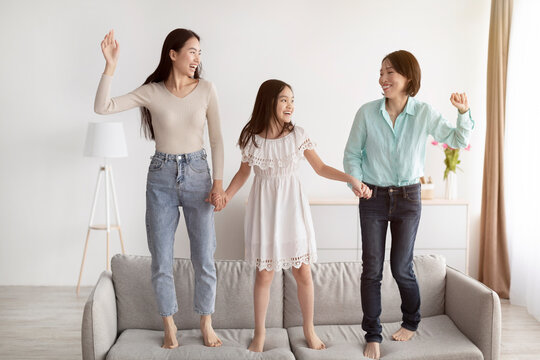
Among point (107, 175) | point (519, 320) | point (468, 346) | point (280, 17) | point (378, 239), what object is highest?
point (280, 17)

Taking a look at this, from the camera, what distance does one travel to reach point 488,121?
4.35 meters

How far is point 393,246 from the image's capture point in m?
2.60

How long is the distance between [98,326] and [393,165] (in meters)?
A: 1.55

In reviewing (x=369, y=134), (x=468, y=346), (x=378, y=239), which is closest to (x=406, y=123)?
(x=369, y=134)

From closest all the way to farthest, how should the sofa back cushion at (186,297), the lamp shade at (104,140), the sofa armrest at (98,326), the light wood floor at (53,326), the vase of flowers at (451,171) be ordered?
the sofa armrest at (98,326)
the sofa back cushion at (186,297)
the light wood floor at (53,326)
the lamp shade at (104,140)
the vase of flowers at (451,171)

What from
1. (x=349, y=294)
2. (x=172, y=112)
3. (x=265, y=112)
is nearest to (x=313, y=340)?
(x=349, y=294)

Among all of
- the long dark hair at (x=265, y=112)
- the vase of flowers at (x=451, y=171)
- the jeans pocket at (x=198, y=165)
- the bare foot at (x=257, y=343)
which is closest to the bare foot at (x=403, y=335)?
the bare foot at (x=257, y=343)

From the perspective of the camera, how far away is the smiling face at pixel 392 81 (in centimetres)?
249

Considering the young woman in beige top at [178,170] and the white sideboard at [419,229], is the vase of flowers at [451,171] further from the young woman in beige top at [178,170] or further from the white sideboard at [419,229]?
the young woman in beige top at [178,170]

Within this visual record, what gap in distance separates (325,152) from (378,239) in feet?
7.42

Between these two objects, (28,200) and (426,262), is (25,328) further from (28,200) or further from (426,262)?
(426,262)

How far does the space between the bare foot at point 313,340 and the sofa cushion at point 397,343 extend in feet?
0.08

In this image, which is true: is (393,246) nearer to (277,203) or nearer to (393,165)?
(393,165)

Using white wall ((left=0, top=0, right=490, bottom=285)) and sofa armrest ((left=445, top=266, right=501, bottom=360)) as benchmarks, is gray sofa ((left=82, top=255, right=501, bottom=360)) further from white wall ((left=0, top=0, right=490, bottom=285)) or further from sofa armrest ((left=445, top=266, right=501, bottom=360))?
white wall ((left=0, top=0, right=490, bottom=285))
